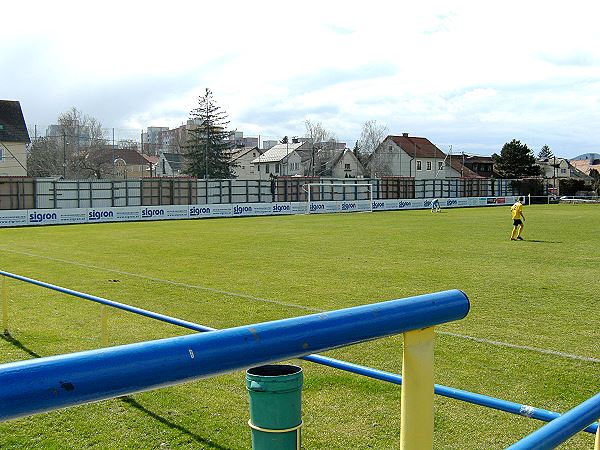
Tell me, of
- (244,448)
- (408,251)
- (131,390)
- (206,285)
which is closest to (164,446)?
(244,448)

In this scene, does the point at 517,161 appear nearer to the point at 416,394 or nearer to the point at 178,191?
the point at 178,191

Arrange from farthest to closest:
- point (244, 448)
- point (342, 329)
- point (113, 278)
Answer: point (113, 278)
point (244, 448)
point (342, 329)

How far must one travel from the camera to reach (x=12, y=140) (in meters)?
61.4

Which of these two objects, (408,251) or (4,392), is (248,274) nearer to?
(408,251)

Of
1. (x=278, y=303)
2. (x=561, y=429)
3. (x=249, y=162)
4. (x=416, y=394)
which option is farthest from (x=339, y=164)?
(x=416, y=394)

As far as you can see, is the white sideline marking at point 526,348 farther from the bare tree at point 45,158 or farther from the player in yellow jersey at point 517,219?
the bare tree at point 45,158

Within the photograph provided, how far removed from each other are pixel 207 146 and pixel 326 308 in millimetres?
59573

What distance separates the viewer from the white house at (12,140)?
5809cm

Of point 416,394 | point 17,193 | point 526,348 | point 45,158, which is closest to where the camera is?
point 416,394

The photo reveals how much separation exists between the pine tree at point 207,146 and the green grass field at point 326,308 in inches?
1649

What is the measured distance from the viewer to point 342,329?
1.62 metres

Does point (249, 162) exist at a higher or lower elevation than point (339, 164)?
higher

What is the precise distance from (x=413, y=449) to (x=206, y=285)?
13339 mm

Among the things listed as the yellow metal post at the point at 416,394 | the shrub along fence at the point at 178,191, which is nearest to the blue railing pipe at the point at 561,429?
the yellow metal post at the point at 416,394
